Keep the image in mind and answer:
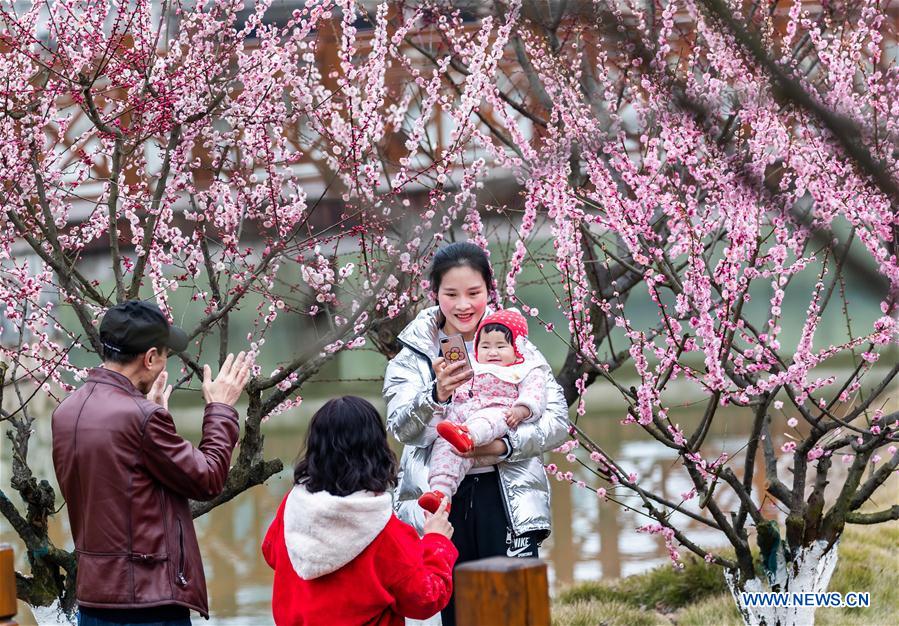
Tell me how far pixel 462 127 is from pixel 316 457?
2.98 meters

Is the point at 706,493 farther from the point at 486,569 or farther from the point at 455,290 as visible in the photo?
the point at 486,569

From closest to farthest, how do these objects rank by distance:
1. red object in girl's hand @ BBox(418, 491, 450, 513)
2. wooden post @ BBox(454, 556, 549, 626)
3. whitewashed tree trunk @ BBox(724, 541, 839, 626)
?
wooden post @ BBox(454, 556, 549, 626) → red object in girl's hand @ BBox(418, 491, 450, 513) → whitewashed tree trunk @ BBox(724, 541, 839, 626)

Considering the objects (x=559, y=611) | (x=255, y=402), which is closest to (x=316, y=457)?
(x=255, y=402)

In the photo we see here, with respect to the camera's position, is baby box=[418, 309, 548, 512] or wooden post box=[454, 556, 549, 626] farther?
baby box=[418, 309, 548, 512]

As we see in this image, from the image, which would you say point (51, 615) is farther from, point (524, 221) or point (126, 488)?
point (524, 221)

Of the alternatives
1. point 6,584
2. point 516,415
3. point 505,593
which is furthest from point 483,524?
point 6,584

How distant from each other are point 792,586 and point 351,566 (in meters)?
2.88

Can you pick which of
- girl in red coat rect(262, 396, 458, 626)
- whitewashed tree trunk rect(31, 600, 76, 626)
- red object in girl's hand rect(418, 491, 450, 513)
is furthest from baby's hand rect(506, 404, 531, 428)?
whitewashed tree trunk rect(31, 600, 76, 626)

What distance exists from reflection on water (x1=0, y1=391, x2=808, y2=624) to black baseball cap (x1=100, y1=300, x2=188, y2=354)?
8.60 ft

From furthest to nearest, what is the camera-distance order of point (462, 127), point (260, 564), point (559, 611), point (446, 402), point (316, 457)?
point (260, 564) < point (559, 611) < point (462, 127) < point (446, 402) < point (316, 457)

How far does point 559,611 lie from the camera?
6.00 m

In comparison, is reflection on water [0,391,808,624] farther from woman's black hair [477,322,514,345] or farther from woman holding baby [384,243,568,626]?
woman's black hair [477,322,514,345]

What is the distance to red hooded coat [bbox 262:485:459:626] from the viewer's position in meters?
2.54

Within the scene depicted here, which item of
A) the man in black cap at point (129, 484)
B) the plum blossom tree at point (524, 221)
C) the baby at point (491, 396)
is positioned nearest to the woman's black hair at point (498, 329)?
the baby at point (491, 396)
